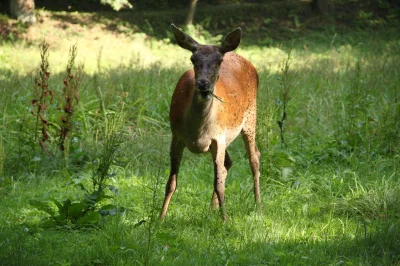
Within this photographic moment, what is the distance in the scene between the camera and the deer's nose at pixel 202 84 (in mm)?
5043

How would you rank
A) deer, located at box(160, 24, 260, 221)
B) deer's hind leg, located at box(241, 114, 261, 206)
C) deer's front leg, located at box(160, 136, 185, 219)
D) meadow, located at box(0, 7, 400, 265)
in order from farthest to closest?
deer's hind leg, located at box(241, 114, 261, 206)
deer's front leg, located at box(160, 136, 185, 219)
deer, located at box(160, 24, 260, 221)
meadow, located at box(0, 7, 400, 265)

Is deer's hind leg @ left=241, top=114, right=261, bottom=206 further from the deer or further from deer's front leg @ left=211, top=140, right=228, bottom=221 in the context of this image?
deer's front leg @ left=211, top=140, right=228, bottom=221

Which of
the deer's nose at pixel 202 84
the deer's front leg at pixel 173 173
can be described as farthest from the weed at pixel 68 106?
the deer's nose at pixel 202 84

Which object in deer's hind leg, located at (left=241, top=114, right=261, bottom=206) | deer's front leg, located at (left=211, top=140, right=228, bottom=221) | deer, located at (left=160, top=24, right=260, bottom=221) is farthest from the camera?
deer's hind leg, located at (left=241, top=114, right=261, bottom=206)

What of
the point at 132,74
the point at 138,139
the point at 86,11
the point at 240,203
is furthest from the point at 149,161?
the point at 86,11

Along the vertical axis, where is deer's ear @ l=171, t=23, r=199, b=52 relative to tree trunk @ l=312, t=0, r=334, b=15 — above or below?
above

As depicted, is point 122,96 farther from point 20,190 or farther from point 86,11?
point 86,11

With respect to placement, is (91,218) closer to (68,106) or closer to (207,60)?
(207,60)

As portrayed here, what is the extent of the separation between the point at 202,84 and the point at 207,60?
313 mm

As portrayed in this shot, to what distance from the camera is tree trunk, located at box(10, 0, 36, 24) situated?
19.9 m

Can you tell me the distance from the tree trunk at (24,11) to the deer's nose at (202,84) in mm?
15979

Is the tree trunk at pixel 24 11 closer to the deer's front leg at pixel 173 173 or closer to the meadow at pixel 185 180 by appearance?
the meadow at pixel 185 180

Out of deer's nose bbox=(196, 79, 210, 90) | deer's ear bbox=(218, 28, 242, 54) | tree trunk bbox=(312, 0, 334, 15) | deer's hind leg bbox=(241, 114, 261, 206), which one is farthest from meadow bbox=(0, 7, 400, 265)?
tree trunk bbox=(312, 0, 334, 15)

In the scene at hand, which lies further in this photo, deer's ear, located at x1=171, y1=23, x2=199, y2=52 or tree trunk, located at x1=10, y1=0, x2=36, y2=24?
tree trunk, located at x1=10, y1=0, x2=36, y2=24
